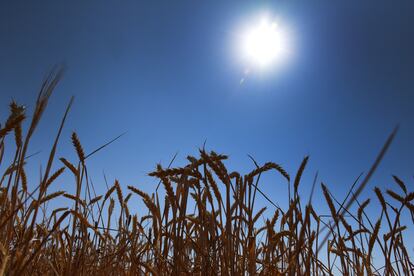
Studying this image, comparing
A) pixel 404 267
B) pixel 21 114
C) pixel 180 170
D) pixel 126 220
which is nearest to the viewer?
pixel 21 114

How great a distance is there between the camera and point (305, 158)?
2.17 metres

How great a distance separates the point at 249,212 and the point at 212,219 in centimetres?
34

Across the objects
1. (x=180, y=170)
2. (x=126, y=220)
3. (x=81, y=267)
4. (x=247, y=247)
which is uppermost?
(x=126, y=220)

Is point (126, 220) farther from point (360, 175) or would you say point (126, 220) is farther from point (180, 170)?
point (360, 175)

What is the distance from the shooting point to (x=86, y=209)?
2.67 m

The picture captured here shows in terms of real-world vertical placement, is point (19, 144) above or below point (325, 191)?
below

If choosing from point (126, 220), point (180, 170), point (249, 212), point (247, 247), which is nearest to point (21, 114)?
point (180, 170)

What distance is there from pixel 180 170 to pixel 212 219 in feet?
2.11

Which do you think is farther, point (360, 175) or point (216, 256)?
point (216, 256)

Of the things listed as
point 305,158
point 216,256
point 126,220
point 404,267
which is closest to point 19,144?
point 216,256

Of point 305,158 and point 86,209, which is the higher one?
point 305,158

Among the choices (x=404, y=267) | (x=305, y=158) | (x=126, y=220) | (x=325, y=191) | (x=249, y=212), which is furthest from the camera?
(x=126, y=220)

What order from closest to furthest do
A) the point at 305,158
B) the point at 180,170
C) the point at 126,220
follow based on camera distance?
the point at 180,170
the point at 305,158
the point at 126,220

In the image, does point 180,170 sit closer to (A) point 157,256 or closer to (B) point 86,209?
(A) point 157,256
